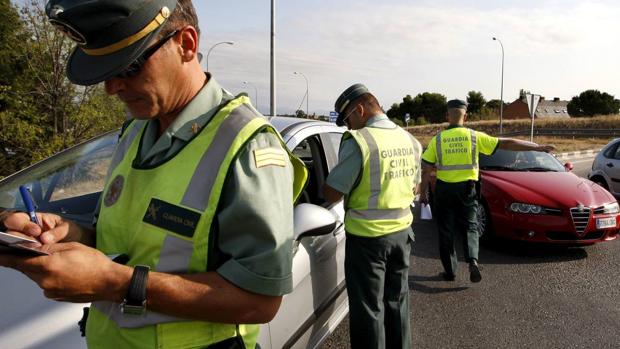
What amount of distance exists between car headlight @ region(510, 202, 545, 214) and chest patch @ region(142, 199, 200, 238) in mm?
5373

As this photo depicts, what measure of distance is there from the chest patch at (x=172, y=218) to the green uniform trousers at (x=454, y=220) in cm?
406

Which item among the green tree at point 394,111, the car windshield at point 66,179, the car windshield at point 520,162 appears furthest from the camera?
the green tree at point 394,111

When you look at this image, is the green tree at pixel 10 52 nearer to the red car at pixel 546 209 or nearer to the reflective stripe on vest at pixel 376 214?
the reflective stripe on vest at pixel 376 214

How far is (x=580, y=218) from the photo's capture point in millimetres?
5527

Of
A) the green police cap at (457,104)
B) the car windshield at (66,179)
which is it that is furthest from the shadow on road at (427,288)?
the car windshield at (66,179)

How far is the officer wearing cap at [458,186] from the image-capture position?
15.7 ft

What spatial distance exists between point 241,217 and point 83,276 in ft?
1.14

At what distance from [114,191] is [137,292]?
A: 1.18 feet

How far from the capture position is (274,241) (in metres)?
1.09

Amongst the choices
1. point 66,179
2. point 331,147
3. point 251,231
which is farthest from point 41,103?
point 251,231

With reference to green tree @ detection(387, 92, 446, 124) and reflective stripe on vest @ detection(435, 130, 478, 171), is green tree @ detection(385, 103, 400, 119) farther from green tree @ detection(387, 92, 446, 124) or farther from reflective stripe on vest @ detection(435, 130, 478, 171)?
reflective stripe on vest @ detection(435, 130, 478, 171)

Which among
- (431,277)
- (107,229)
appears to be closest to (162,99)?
(107,229)

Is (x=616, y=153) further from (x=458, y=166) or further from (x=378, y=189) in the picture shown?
(x=378, y=189)

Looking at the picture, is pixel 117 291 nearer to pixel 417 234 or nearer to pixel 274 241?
pixel 274 241
